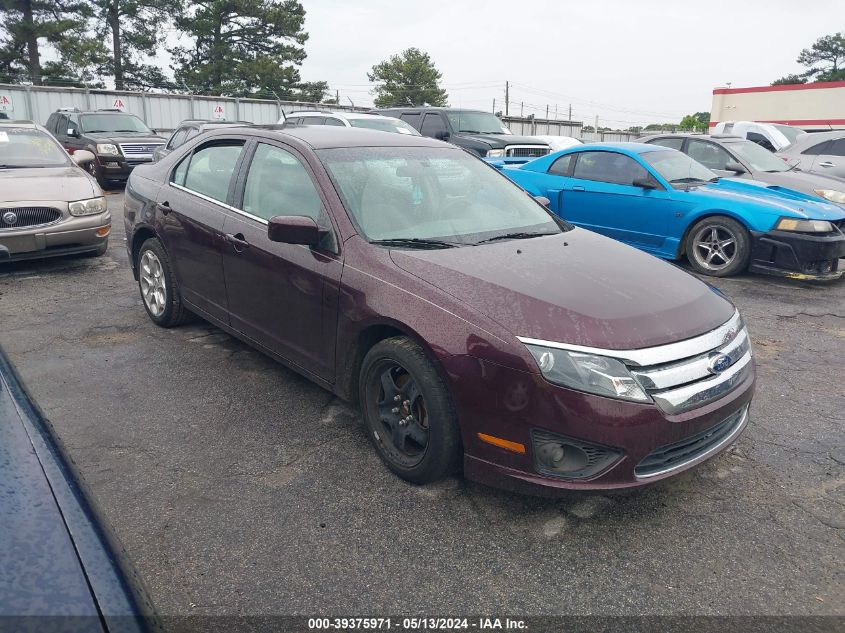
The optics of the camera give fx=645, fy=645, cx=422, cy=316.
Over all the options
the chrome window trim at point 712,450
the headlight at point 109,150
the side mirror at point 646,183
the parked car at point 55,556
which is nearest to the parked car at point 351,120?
the headlight at point 109,150

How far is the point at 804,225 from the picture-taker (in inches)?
264

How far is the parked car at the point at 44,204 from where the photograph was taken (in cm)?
646

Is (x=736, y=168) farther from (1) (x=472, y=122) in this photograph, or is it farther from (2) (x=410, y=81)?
(2) (x=410, y=81)

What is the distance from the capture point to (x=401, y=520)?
279 cm

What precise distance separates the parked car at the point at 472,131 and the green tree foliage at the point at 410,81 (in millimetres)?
40551

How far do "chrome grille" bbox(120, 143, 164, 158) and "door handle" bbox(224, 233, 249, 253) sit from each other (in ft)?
36.1

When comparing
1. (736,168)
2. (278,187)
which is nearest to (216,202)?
(278,187)

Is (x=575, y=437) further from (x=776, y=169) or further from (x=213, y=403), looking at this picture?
(x=776, y=169)

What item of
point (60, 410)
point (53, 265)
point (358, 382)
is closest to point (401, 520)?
Result: point (358, 382)

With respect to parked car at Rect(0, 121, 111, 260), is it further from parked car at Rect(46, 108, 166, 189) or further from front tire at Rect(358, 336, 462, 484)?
parked car at Rect(46, 108, 166, 189)

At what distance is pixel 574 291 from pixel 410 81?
55499mm

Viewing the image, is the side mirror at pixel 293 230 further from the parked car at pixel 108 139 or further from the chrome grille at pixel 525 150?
the parked car at pixel 108 139

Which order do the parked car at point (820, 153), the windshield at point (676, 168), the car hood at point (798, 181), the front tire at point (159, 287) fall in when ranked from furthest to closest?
the parked car at point (820, 153) → the car hood at point (798, 181) → the windshield at point (676, 168) → the front tire at point (159, 287)

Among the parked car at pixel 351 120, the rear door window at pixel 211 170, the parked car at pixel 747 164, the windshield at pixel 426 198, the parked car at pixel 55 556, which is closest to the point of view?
the parked car at pixel 55 556
